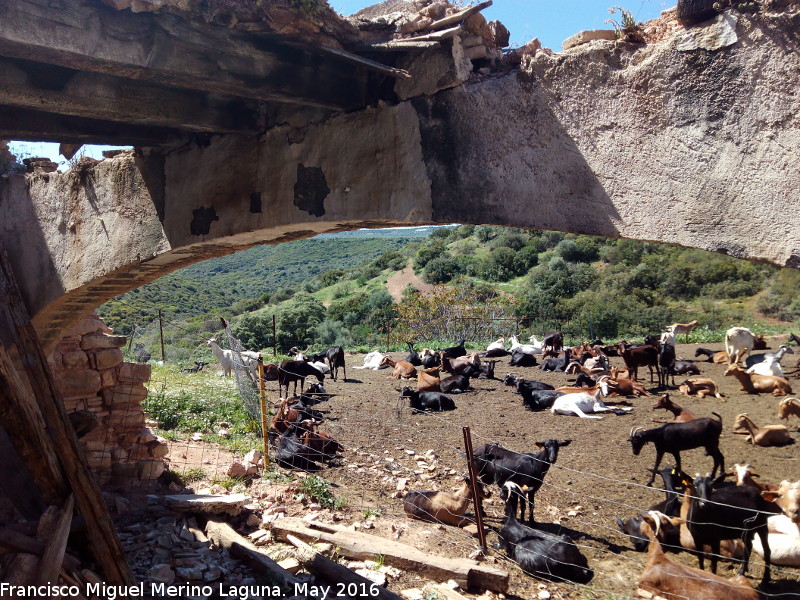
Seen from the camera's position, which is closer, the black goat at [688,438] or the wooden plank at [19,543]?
the wooden plank at [19,543]

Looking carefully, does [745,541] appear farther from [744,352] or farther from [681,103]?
[744,352]

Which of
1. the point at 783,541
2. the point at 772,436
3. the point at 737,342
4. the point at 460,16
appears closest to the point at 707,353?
the point at 737,342

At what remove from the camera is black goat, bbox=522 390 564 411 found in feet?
40.2

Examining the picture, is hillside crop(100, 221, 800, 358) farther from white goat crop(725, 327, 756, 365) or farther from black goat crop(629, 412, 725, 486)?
black goat crop(629, 412, 725, 486)

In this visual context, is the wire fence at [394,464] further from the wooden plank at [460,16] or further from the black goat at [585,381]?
the wooden plank at [460,16]

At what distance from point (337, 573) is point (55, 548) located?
90.0 inches

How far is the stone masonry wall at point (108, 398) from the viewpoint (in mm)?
6637

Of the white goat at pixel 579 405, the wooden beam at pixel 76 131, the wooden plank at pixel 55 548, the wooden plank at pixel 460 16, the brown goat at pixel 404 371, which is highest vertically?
the wooden plank at pixel 460 16

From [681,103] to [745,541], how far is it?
13.1 feet

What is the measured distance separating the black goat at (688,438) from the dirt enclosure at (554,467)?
43 centimetres

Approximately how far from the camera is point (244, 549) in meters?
5.34

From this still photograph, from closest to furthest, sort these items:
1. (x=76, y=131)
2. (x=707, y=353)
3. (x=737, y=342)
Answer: (x=76, y=131) < (x=737, y=342) < (x=707, y=353)

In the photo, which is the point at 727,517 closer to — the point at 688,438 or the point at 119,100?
the point at 688,438

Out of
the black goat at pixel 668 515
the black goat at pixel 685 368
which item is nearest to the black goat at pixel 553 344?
the black goat at pixel 685 368
